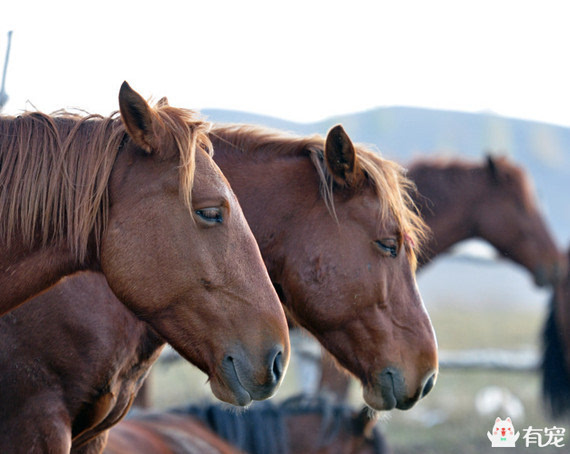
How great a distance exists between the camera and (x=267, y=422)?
5141 mm

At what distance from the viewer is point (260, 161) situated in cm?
340

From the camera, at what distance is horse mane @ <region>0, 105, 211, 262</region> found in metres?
2.31

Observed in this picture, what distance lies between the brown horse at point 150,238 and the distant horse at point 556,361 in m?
6.71

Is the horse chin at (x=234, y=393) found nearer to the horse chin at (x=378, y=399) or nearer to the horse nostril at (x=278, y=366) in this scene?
the horse nostril at (x=278, y=366)

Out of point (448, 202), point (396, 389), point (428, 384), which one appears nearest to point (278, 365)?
point (396, 389)

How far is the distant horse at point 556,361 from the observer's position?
8.20 meters

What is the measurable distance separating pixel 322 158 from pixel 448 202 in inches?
124

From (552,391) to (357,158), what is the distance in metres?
6.42

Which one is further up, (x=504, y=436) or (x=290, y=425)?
(x=290, y=425)

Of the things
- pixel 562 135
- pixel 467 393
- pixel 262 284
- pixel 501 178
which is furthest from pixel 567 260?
pixel 562 135

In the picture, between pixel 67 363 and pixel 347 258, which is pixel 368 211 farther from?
pixel 67 363

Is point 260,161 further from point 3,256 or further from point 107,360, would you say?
point 3,256
